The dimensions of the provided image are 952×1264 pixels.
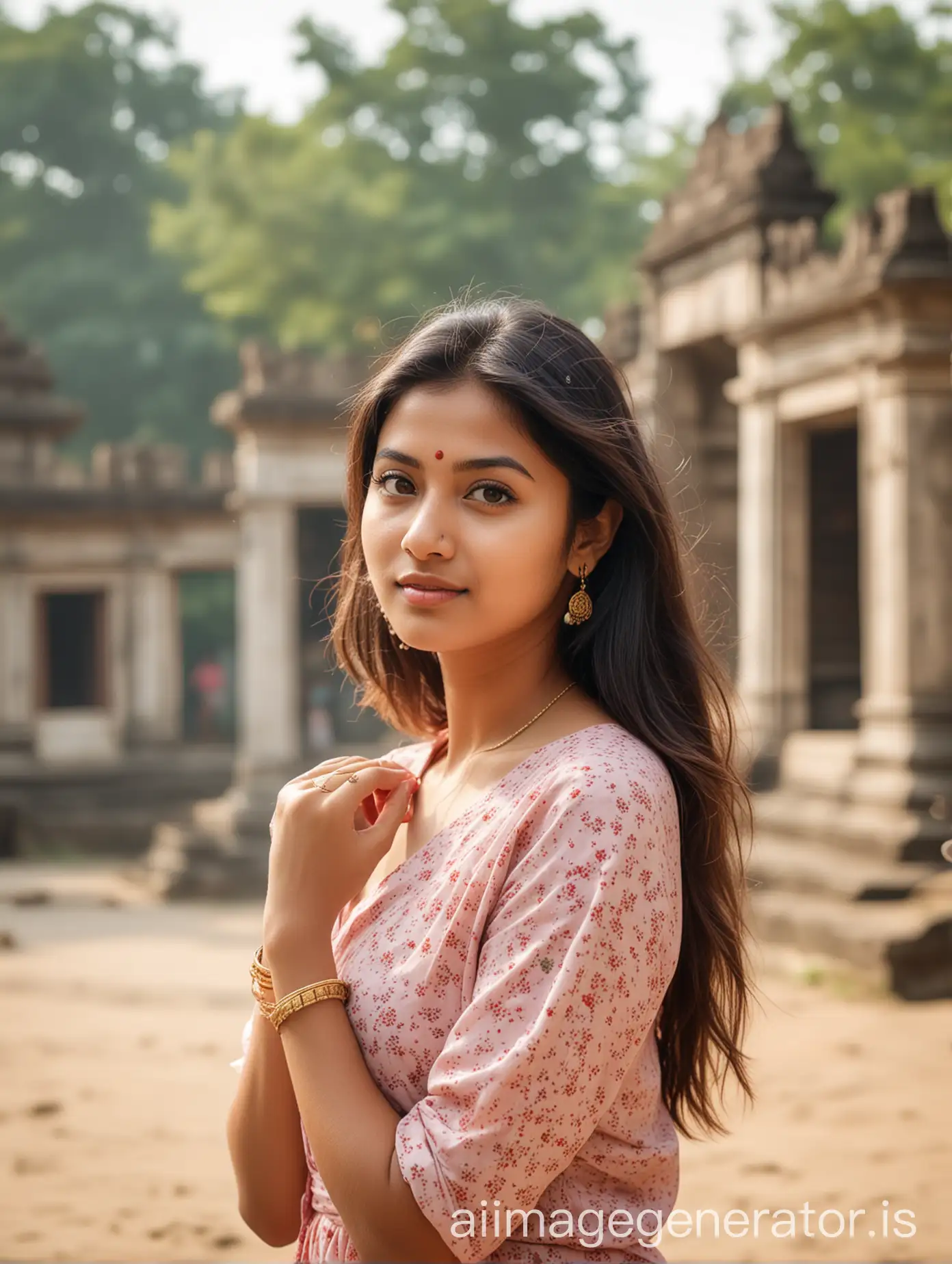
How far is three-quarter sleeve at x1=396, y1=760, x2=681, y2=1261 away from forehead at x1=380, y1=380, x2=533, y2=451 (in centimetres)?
44

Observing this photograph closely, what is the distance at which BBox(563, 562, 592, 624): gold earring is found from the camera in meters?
1.87

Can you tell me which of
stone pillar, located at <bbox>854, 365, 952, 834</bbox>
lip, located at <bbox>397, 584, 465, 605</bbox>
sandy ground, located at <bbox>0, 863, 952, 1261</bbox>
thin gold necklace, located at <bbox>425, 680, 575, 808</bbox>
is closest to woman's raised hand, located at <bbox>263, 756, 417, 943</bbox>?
thin gold necklace, located at <bbox>425, 680, 575, 808</bbox>

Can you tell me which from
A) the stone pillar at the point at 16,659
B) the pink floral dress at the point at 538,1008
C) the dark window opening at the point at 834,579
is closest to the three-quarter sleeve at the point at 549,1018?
the pink floral dress at the point at 538,1008

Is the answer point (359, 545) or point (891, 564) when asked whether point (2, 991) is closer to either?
point (891, 564)

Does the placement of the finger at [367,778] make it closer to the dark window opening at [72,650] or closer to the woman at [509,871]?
the woman at [509,871]

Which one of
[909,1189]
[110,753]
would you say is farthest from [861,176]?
[909,1189]

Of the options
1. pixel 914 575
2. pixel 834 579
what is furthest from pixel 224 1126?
pixel 834 579

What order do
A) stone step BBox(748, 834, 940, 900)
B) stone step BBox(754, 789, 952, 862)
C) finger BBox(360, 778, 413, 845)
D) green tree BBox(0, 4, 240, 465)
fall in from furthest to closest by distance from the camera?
green tree BBox(0, 4, 240, 465) → stone step BBox(754, 789, 952, 862) → stone step BBox(748, 834, 940, 900) → finger BBox(360, 778, 413, 845)

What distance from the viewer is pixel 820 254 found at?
9.52 m

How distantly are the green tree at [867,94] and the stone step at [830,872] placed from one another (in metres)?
13.0

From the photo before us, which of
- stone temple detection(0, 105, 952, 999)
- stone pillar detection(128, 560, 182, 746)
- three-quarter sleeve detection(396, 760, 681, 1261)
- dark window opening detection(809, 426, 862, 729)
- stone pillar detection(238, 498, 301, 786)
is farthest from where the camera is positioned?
stone pillar detection(128, 560, 182, 746)

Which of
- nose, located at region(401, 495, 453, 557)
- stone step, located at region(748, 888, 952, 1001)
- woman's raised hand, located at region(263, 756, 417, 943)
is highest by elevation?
nose, located at region(401, 495, 453, 557)

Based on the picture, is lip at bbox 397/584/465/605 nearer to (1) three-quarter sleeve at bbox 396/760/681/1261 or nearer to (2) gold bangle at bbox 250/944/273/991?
(1) three-quarter sleeve at bbox 396/760/681/1261

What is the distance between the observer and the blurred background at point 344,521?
5.68 meters
